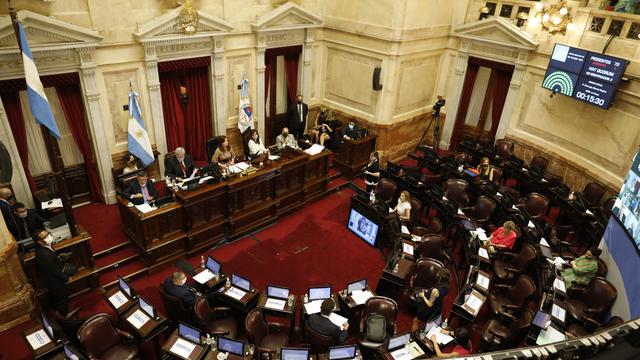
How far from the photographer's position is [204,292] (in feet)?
21.8

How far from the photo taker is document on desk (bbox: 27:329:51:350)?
531 cm

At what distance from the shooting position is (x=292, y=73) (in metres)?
12.2

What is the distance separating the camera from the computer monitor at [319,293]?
251 inches

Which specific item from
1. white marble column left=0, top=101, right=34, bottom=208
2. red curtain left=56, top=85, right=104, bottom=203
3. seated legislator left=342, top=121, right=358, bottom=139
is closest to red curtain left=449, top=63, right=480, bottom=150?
seated legislator left=342, top=121, right=358, bottom=139

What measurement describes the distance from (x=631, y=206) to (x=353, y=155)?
20.7 feet

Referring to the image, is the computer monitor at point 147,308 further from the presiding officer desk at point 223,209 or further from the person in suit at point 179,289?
the presiding officer desk at point 223,209

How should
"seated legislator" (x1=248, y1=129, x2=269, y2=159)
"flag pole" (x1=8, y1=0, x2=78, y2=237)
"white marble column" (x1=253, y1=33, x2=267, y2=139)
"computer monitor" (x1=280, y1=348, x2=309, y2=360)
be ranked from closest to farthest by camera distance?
"computer monitor" (x1=280, y1=348, x2=309, y2=360)
"flag pole" (x1=8, y1=0, x2=78, y2=237)
"seated legislator" (x1=248, y1=129, x2=269, y2=159)
"white marble column" (x1=253, y1=33, x2=267, y2=139)

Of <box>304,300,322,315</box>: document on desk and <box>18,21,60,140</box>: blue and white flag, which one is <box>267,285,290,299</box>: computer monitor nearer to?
<box>304,300,322,315</box>: document on desk

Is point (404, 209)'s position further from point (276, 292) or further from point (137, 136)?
point (137, 136)

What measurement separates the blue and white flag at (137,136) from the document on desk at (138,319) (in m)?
4.32

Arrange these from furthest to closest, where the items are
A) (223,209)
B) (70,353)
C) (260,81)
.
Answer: (260,81), (223,209), (70,353)

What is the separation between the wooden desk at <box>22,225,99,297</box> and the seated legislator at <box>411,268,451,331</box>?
214 inches

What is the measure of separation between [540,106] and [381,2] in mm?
4985

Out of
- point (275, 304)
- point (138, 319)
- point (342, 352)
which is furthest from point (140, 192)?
point (342, 352)
